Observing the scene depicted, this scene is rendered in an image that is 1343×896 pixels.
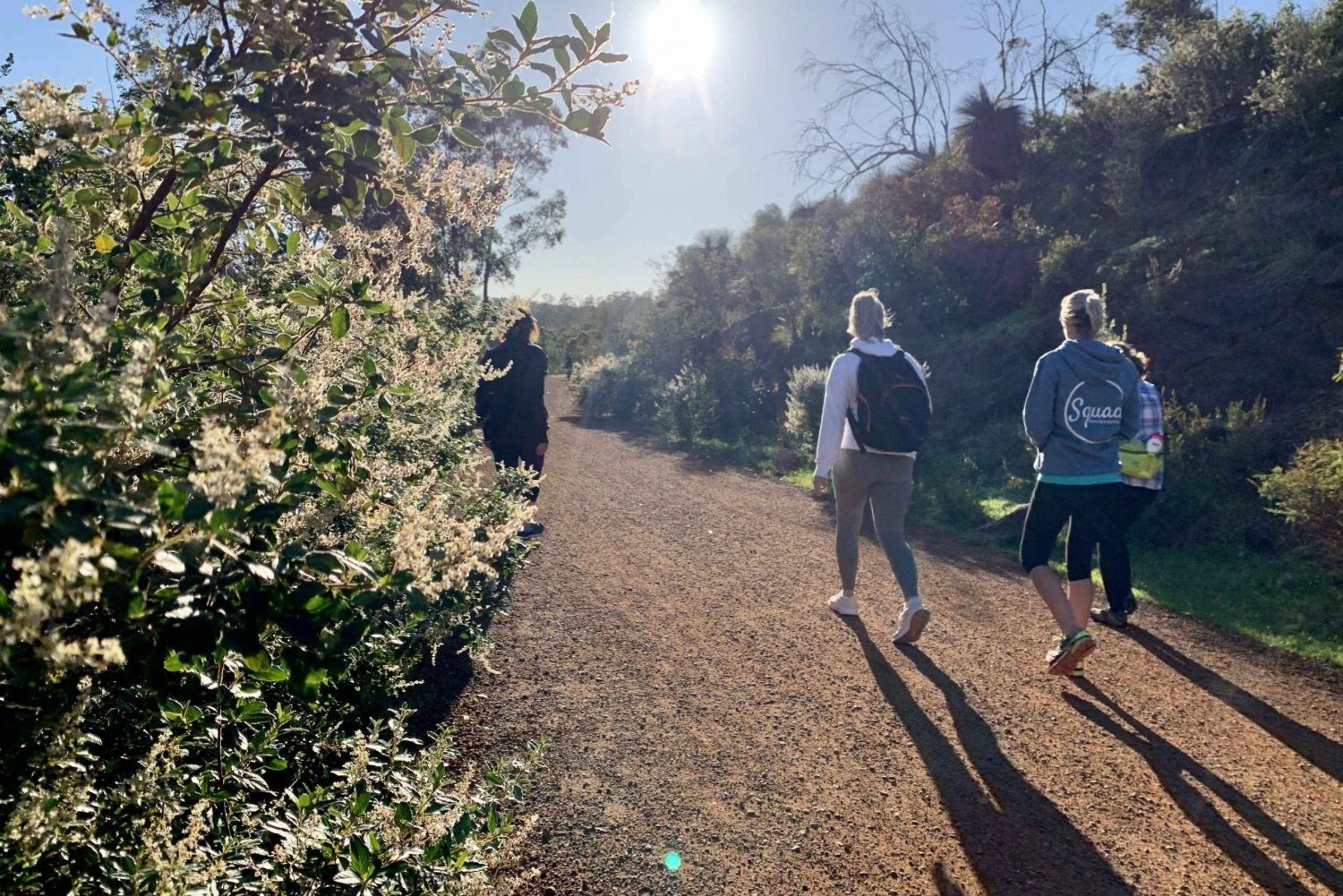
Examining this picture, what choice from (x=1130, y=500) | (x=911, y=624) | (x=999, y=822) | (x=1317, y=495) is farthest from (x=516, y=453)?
(x=1317, y=495)

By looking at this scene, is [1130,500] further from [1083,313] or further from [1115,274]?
[1115,274]

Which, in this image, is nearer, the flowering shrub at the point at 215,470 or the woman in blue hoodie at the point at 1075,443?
the flowering shrub at the point at 215,470

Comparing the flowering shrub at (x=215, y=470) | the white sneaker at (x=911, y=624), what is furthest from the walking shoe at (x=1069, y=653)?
the flowering shrub at (x=215, y=470)

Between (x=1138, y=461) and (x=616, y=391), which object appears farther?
(x=616, y=391)

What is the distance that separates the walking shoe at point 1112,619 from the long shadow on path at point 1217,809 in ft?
4.81

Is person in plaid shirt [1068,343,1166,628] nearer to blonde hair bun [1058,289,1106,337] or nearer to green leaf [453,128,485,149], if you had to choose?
blonde hair bun [1058,289,1106,337]

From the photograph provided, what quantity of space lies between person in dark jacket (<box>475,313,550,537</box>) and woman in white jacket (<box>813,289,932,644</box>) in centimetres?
307

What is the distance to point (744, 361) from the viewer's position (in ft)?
67.2

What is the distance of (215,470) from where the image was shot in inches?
49.0

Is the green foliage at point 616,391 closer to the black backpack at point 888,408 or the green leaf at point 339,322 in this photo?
the black backpack at point 888,408

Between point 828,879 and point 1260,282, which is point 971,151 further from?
point 828,879

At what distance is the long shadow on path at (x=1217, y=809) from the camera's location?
3.07 meters

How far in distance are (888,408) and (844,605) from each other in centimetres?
145

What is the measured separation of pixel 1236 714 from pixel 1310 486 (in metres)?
2.74
